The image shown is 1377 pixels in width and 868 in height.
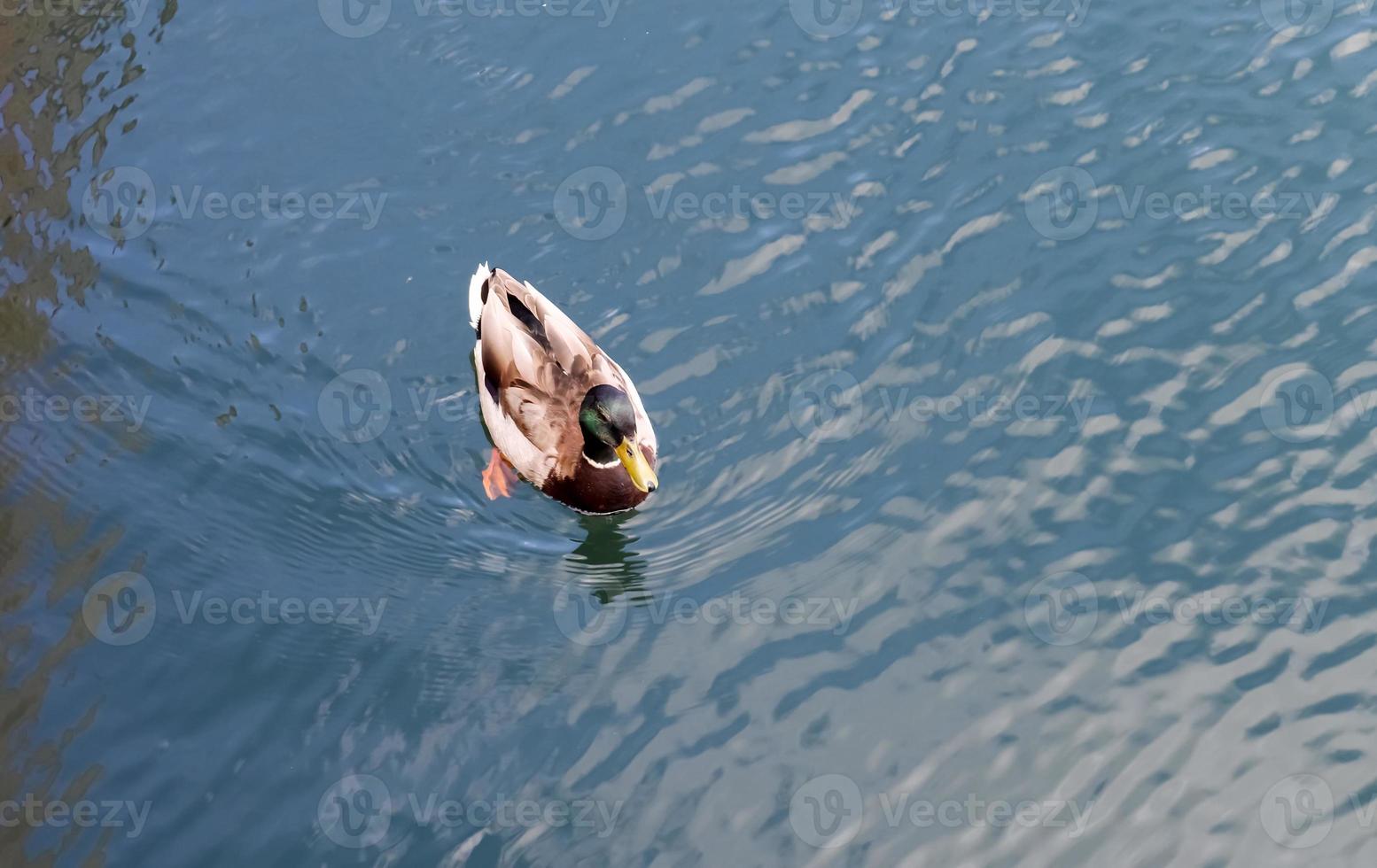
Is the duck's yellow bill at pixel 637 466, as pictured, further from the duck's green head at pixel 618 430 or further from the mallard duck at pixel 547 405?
the mallard duck at pixel 547 405

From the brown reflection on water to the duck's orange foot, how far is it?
6.65ft

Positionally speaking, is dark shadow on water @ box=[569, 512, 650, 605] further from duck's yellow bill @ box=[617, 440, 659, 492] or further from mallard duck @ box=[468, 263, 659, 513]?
duck's yellow bill @ box=[617, 440, 659, 492]

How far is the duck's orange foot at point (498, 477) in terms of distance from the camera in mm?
8453

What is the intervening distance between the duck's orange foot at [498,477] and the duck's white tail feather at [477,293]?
0.95m

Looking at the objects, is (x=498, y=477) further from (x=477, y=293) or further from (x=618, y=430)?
(x=477, y=293)

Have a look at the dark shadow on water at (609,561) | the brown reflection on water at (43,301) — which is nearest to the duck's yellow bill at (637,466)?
the dark shadow on water at (609,561)

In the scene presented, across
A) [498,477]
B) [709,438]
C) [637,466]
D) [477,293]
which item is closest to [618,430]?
[637,466]

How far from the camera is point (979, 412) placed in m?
8.30

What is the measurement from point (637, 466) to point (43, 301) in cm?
451

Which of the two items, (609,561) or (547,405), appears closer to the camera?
(609,561)

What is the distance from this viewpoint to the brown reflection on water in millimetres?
7051

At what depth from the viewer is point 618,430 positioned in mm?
7828

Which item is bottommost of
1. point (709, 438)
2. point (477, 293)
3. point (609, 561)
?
point (609, 561)

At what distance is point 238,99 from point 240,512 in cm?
397
